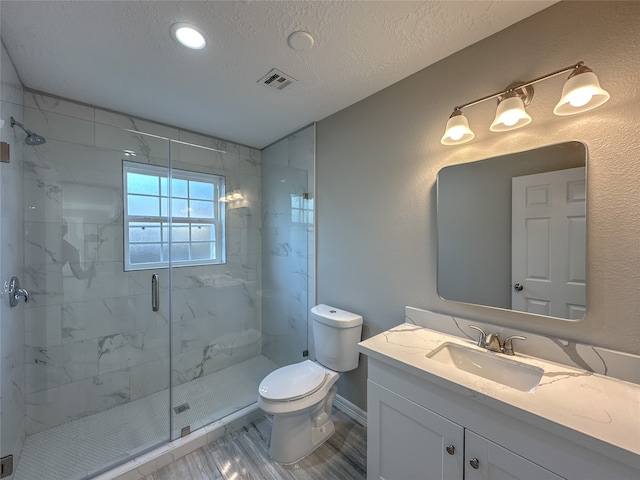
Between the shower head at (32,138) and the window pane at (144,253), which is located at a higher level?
the shower head at (32,138)

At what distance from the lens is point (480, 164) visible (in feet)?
4.49

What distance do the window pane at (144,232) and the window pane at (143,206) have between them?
0.10 metres

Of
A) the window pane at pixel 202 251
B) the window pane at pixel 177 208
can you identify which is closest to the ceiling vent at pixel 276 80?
the window pane at pixel 177 208

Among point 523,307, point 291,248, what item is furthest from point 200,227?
point 523,307

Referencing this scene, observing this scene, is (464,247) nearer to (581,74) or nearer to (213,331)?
(581,74)

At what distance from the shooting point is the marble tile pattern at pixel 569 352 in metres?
0.98

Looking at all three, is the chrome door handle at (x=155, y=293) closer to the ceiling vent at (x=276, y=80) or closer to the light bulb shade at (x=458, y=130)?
the ceiling vent at (x=276, y=80)

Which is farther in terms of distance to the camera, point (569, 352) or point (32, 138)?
point (32, 138)

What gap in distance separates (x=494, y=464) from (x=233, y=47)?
2.14m

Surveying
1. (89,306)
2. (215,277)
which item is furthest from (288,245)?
(89,306)

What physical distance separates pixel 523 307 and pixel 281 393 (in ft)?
4.62

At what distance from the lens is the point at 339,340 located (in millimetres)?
1878

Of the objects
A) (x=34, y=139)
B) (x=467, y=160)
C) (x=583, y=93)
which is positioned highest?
(x=34, y=139)

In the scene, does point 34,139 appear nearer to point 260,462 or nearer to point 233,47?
point 233,47
